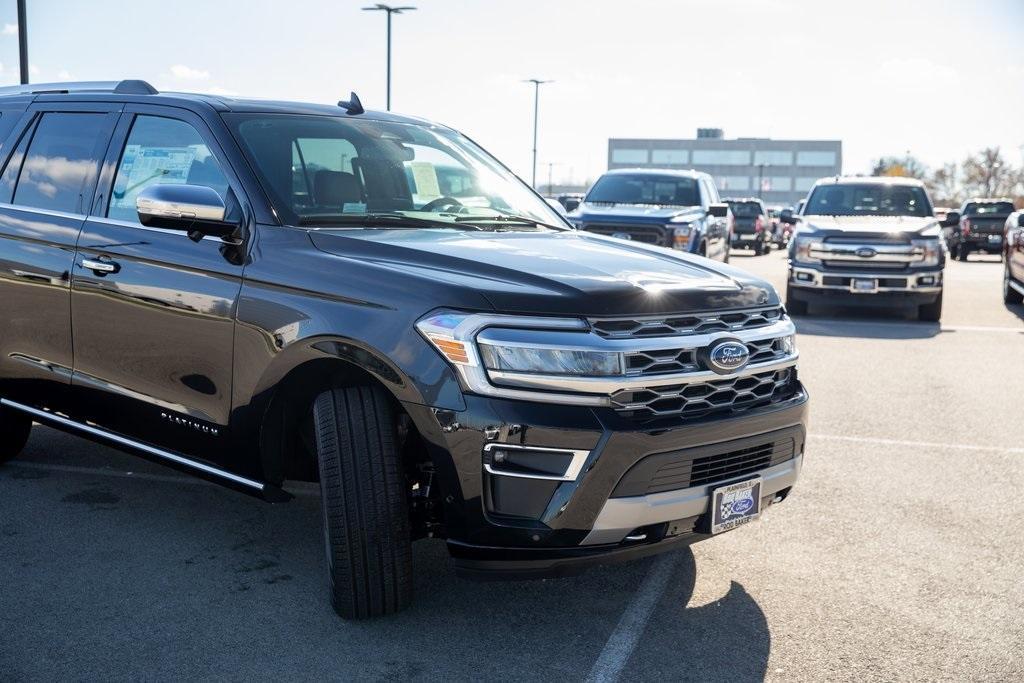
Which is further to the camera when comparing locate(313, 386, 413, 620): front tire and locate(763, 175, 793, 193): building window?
locate(763, 175, 793, 193): building window

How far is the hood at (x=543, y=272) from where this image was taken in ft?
11.1

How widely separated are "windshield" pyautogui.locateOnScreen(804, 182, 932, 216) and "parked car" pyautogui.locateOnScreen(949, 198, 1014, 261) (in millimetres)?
19089

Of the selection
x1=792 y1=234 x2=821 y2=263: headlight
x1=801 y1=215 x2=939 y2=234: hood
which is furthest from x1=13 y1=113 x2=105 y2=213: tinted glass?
x1=801 y1=215 x2=939 y2=234: hood

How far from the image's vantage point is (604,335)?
11.0ft

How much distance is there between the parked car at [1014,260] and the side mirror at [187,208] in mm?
13140

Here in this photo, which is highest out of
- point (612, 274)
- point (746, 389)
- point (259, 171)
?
→ point (259, 171)

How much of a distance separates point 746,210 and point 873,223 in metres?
21.9

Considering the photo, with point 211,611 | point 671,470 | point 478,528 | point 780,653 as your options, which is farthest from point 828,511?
point 211,611

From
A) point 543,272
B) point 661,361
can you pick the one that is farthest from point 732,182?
point 661,361

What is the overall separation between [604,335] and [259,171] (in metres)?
1.64

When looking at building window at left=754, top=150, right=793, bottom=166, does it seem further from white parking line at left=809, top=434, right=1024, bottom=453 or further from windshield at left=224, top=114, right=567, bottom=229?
windshield at left=224, top=114, right=567, bottom=229

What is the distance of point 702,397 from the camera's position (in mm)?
3525

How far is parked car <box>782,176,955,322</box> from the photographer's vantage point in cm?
1323

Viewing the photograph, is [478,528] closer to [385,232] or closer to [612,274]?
[612,274]
